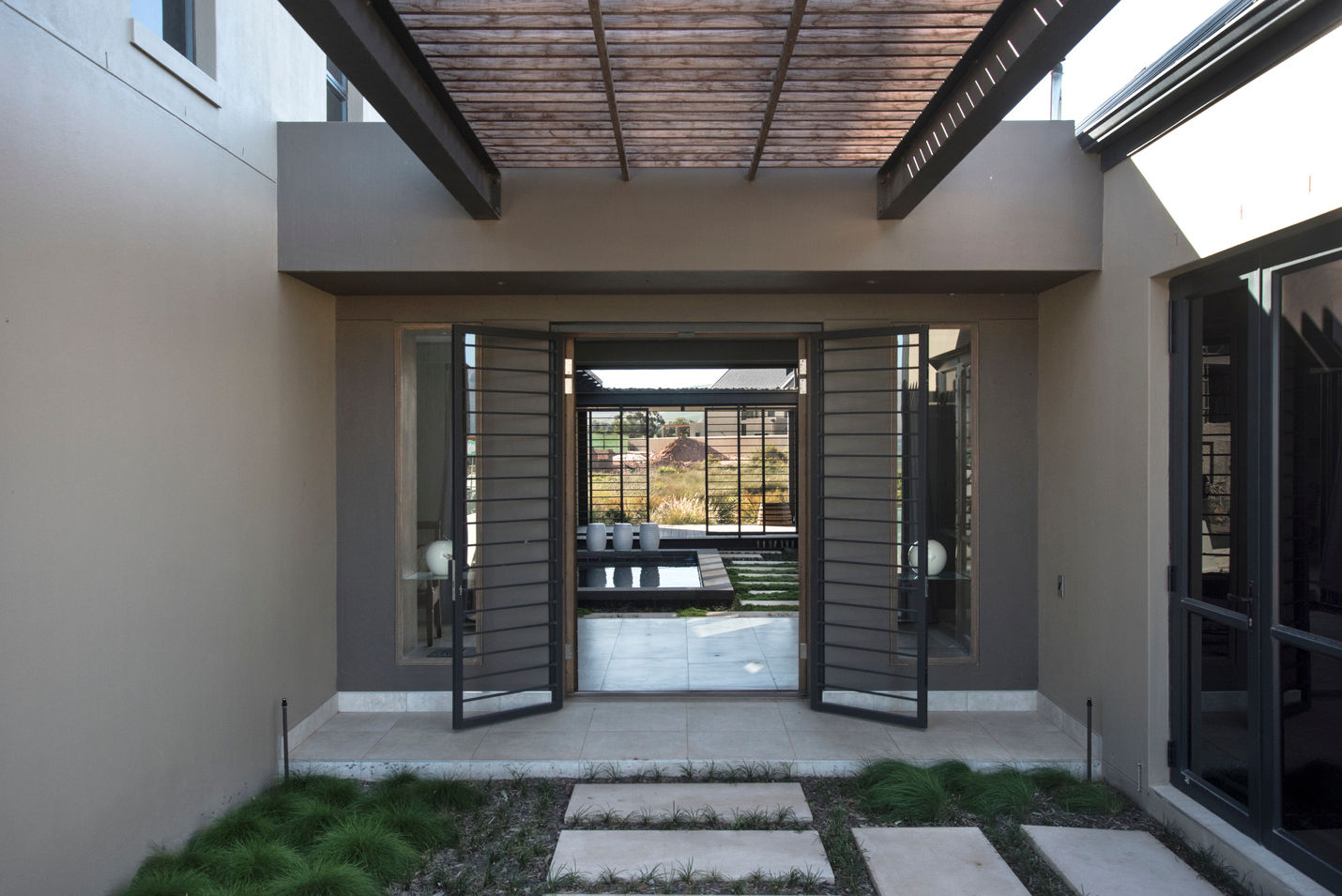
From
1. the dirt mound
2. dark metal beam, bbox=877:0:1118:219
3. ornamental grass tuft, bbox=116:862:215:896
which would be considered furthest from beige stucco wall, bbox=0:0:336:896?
the dirt mound

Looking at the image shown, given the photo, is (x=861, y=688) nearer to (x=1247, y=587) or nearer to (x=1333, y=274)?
(x=1247, y=587)

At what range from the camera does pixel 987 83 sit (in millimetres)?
3311

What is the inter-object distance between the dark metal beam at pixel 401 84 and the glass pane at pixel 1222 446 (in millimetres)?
3555

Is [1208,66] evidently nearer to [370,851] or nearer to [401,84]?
[401,84]

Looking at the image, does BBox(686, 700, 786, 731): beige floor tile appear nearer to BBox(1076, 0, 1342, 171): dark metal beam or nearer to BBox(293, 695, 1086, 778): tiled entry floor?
BBox(293, 695, 1086, 778): tiled entry floor

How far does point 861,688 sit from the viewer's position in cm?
567

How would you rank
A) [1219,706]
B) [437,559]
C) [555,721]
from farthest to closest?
[437,559]
[555,721]
[1219,706]

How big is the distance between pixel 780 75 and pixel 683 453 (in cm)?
1185

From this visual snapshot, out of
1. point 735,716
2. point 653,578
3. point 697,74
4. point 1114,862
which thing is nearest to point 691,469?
point 653,578

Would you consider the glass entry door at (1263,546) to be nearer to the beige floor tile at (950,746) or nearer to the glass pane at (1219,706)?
the glass pane at (1219,706)

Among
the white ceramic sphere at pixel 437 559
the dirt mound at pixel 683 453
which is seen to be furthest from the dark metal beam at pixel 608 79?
the dirt mound at pixel 683 453

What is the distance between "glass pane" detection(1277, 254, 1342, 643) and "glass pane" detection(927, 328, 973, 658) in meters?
2.35

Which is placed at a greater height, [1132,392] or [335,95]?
[335,95]

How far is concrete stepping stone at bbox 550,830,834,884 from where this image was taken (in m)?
3.68
